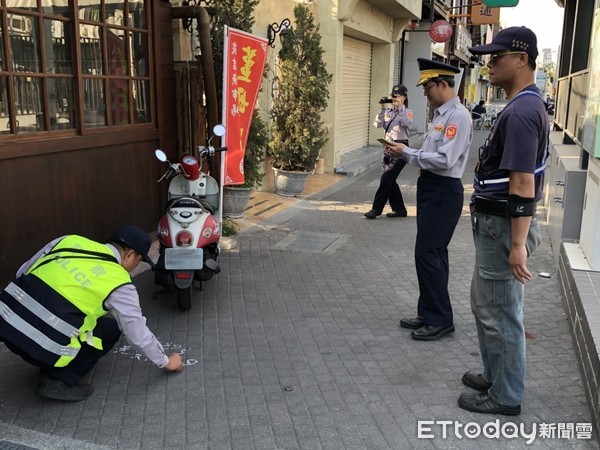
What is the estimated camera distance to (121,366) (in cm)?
387

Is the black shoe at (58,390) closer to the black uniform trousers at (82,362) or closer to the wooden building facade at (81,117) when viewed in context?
the black uniform trousers at (82,362)

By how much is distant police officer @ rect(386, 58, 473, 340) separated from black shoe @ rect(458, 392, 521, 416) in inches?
37.2

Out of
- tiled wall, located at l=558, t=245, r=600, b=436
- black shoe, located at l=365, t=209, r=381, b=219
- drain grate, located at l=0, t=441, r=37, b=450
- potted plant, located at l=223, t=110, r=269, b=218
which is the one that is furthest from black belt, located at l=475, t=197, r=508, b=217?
black shoe, located at l=365, t=209, r=381, b=219

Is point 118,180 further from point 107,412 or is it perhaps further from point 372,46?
point 372,46

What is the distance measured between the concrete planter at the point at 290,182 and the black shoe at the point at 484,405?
23.0 ft

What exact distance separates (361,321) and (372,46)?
14.4 m

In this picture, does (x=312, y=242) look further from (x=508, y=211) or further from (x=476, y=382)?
(x=508, y=211)

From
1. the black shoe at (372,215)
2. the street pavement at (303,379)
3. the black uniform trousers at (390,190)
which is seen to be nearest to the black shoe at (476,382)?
the street pavement at (303,379)

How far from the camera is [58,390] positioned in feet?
11.0

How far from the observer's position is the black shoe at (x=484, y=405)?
3.27 metres

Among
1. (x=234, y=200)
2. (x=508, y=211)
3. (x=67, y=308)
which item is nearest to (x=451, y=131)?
(x=508, y=211)

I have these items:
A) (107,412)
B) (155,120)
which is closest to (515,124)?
(107,412)

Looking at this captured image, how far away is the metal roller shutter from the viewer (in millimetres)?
15125

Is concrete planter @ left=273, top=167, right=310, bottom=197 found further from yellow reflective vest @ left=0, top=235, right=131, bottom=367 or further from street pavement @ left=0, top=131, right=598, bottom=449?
yellow reflective vest @ left=0, top=235, right=131, bottom=367
